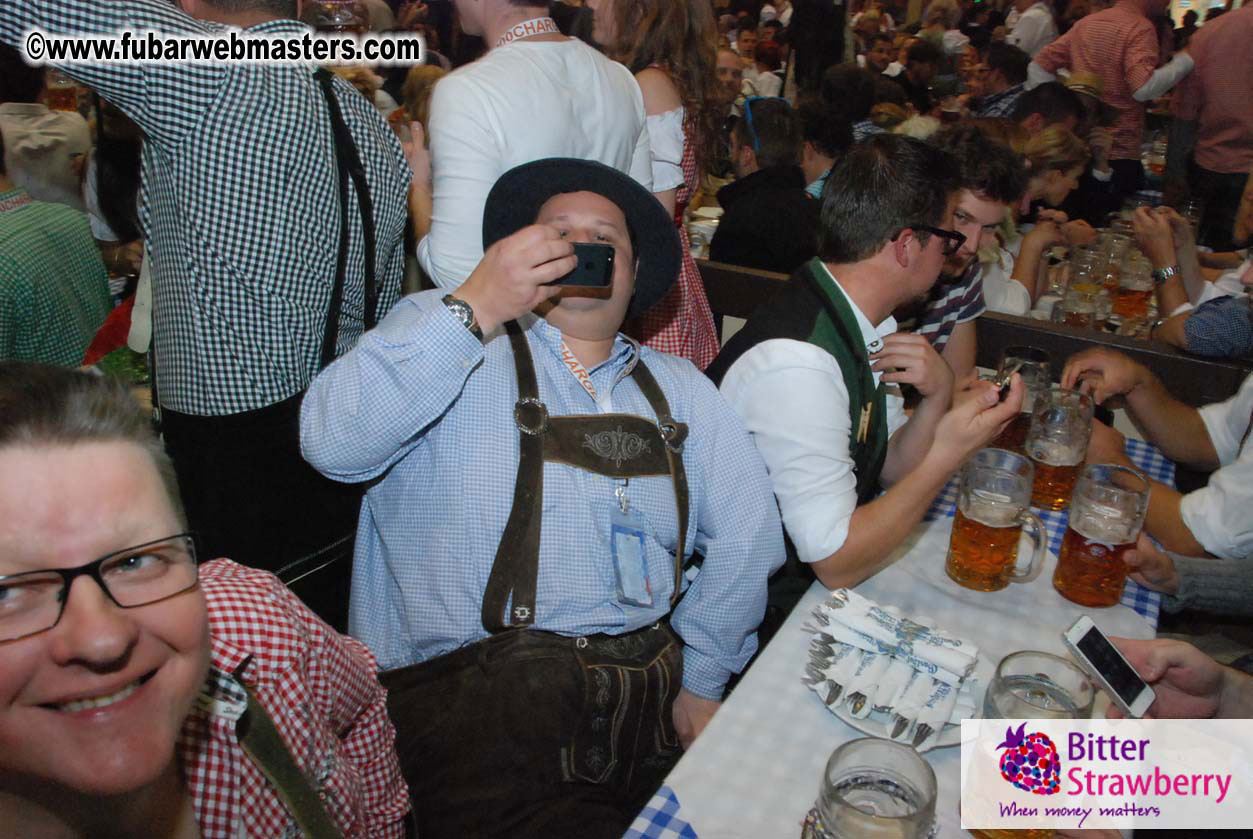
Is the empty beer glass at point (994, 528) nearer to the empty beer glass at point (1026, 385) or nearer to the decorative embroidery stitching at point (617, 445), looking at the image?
the empty beer glass at point (1026, 385)

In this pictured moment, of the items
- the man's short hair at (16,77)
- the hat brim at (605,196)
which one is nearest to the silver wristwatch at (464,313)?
the hat brim at (605,196)

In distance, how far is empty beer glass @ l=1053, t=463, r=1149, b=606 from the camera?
1.57 metres

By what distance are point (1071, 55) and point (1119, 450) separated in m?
4.68

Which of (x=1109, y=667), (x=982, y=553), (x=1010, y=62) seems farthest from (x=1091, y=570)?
(x=1010, y=62)

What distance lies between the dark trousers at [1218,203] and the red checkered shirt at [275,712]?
227 inches

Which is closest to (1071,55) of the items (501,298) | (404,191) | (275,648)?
(404,191)

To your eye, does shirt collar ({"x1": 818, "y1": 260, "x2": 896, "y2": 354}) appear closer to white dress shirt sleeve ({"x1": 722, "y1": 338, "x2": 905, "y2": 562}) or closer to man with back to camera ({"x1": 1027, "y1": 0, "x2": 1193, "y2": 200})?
white dress shirt sleeve ({"x1": 722, "y1": 338, "x2": 905, "y2": 562})

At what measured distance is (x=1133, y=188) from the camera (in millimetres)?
4992

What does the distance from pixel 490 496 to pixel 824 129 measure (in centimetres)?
297

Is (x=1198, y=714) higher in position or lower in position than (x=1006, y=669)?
lower

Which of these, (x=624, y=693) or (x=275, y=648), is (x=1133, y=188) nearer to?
(x=624, y=693)

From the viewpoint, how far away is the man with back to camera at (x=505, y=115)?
1.86 m

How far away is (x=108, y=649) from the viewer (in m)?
0.77

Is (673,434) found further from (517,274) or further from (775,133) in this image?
(775,133)
